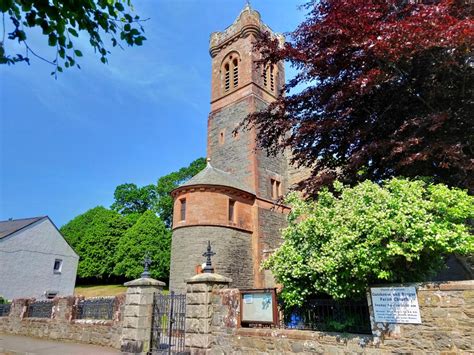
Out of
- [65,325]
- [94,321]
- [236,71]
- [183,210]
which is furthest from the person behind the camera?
[236,71]

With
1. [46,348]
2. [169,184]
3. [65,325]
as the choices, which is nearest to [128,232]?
[169,184]

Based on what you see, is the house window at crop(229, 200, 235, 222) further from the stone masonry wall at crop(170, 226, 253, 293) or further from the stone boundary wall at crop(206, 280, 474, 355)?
the stone boundary wall at crop(206, 280, 474, 355)

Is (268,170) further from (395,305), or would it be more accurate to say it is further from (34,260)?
(34,260)

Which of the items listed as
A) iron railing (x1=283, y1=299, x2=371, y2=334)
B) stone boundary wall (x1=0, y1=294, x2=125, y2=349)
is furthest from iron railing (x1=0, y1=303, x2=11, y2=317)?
iron railing (x1=283, y1=299, x2=371, y2=334)

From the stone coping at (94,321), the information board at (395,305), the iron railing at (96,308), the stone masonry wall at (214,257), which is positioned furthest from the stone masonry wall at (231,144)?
the information board at (395,305)

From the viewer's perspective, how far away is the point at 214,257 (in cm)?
1752

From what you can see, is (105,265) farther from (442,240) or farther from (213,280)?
(442,240)

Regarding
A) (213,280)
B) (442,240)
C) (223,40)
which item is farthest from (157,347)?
(223,40)

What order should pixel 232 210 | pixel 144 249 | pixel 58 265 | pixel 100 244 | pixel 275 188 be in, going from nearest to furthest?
pixel 232 210 → pixel 275 188 → pixel 58 265 → pixel 144 249 → pixel 100 244

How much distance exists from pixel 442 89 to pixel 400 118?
1.20m

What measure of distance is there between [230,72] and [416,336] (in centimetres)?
2269

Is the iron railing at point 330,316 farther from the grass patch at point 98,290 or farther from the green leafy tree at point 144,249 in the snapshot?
the grass patch at point 98,290

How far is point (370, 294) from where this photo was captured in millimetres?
6387

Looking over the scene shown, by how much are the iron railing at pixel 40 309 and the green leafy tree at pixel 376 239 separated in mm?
11503
